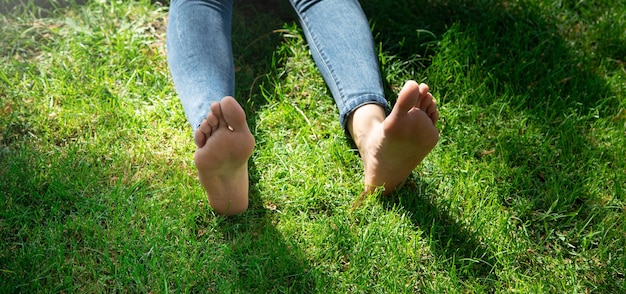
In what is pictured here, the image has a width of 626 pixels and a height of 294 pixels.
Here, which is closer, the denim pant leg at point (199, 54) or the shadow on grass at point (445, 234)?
the shadow on grass at point (445, 234)

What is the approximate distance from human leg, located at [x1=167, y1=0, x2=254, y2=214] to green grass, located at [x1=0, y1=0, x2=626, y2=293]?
16 centimetres

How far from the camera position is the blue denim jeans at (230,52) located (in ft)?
7.11

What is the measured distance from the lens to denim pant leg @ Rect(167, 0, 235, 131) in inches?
83.7

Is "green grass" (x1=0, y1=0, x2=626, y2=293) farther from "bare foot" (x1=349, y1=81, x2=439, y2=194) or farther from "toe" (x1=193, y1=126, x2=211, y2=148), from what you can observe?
"toe" (x1=193, y1=126, x2=211, y2=148)

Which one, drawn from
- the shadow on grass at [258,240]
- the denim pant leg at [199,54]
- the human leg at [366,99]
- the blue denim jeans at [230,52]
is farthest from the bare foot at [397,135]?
the denim pant leg at [199,54]

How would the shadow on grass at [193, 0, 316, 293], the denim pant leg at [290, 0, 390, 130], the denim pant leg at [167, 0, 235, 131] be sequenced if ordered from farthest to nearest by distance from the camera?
the denim pant leg at [290, 0, 390, 130] < the denim pant leg at [167, 0, 235, 131] < the shadow on grass at [193, 0, 316, 293]

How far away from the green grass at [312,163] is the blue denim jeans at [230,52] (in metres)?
0.21

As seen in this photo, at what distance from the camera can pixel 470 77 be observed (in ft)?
8.65

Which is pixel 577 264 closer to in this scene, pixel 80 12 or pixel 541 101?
pixel 541 101

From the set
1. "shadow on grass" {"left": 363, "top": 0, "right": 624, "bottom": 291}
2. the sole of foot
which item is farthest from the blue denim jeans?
"shadow on grass" {"left": 363, "top": 0, "right": 624, "bottom": 291}

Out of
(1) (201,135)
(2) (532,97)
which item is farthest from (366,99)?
(2) (532,97)

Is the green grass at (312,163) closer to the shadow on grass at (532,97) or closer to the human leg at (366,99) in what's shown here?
the shadow on grass at (532,97)

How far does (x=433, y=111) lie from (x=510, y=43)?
109 centimetres

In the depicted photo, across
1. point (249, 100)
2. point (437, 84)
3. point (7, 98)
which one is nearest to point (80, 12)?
point (7, 98)
